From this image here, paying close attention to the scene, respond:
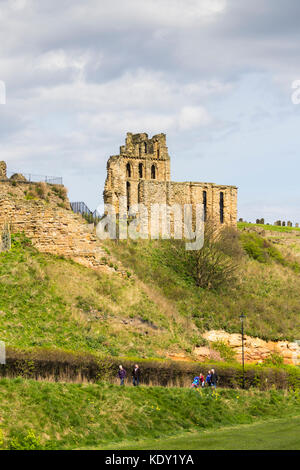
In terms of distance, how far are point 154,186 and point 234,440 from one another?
147 feet

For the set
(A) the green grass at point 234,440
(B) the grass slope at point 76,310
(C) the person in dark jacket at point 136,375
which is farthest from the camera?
(B) the grass slope at point 76,310

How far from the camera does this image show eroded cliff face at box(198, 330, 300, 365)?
4500 cm

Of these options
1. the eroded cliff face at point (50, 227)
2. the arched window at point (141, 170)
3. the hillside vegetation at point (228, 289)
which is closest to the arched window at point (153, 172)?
the arched window at point (141, 170)

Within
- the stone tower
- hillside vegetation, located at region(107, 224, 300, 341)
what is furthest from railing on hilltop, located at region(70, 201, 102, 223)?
the stone tower

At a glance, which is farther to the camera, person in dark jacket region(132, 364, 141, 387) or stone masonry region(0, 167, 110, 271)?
stone masonry region(0, 167, 110, 271)

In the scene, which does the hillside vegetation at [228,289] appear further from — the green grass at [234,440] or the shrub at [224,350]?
the green grass at [234,440]

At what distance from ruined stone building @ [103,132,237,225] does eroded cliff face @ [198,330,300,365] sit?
19105mm

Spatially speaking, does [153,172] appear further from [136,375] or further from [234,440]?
[234,440]

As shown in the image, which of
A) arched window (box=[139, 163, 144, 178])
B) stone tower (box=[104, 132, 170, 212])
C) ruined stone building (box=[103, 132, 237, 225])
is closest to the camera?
ruined stone building (box=[103, 132, 237, 225])

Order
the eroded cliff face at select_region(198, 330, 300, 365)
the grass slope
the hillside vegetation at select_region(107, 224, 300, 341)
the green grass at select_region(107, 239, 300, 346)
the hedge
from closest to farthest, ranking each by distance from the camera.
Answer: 1. the hedge
2. the grass slope
3. the eroded cliff face at select_region(198, 330, 300, 365)
4. the green grass at select_region(107, 239, 300, 346)
5. the hillside vegetation at select_region(107, 224, 300, 341)

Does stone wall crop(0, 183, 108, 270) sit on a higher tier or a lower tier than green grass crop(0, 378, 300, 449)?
higher

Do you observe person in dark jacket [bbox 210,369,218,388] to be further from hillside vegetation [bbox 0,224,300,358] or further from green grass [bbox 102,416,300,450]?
green grass [bbox 102,416,300,450]

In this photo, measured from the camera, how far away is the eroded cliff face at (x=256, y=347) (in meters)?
45.0

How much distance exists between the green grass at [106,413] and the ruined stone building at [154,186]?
34.4 metres
